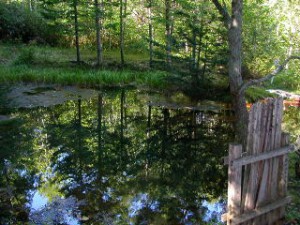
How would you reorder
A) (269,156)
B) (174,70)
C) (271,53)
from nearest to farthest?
(269,156)
(174,70)
(271,53)

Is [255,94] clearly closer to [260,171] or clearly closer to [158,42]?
A: [158,42]

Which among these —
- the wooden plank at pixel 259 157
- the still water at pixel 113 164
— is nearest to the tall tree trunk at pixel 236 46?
the still water at pixel 113 164

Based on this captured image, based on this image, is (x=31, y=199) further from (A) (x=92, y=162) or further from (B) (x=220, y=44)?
(B) (x=220, y=44)

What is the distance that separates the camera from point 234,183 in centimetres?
466

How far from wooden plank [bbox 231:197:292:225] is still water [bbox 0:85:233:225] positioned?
1239mm

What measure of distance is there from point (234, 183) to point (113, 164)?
444cm

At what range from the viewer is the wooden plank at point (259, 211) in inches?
191

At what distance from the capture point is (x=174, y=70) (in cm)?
1467

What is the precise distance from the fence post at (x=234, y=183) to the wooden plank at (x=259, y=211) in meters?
0.07

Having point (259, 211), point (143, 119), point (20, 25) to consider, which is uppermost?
point (20, 25)

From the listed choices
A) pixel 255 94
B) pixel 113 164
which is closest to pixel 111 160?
pixel 113 164

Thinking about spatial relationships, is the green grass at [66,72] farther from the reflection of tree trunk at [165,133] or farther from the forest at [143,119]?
the reflection of tree trunk at [165,133]

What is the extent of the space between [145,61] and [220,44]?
9.35 metres

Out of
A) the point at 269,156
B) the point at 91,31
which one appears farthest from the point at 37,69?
the point at 269,156
